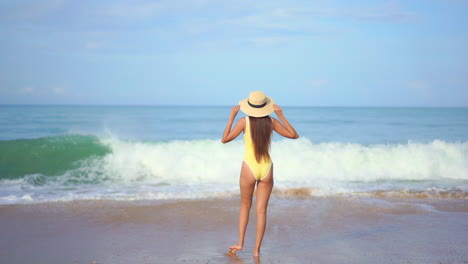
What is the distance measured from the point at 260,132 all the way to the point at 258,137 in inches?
2.1

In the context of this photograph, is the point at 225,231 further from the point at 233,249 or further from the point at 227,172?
the point at 227,172

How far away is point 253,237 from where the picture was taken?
5605 millimetres

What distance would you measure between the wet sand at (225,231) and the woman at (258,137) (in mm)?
686

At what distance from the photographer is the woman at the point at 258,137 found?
4312mm

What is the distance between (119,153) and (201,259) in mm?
10150

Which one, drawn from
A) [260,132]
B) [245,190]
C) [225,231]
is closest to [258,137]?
[260,132]

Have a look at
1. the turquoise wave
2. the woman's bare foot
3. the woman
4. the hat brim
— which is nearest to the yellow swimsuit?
the woman

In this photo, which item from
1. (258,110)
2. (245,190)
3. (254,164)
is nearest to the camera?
(258,110)

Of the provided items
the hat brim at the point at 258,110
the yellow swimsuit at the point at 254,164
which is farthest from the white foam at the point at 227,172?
the hat brim at the point at 258,110

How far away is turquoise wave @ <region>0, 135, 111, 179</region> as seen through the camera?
12352 mm

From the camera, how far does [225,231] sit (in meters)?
5.88

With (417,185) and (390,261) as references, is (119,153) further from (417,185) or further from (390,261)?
(390,261)

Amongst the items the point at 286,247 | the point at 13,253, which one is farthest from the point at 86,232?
the point at 286,247

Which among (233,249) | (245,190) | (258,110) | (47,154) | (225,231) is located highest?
(47,154)
